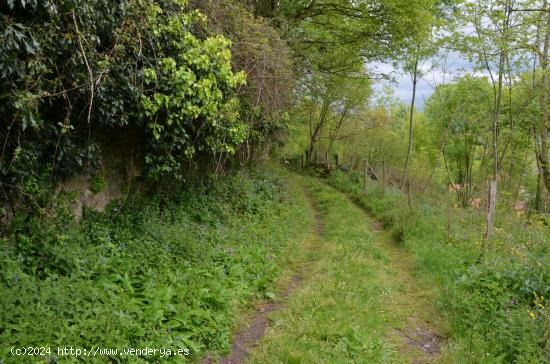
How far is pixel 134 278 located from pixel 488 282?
5.58m

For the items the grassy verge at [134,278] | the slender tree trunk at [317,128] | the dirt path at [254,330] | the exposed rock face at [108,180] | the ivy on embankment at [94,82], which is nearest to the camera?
the grassy verge at [134,278]

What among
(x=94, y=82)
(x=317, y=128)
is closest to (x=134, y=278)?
(x=94, y=82)

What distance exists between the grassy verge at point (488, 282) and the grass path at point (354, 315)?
40cm

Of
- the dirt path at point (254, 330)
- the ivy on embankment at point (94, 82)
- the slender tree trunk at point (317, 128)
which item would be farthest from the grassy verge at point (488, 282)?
the slender tree trunk at point (317, 128)

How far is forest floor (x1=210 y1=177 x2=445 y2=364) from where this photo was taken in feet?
16.3

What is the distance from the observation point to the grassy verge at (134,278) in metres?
3.95

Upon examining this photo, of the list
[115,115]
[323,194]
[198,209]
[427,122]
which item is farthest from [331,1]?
[427,122]

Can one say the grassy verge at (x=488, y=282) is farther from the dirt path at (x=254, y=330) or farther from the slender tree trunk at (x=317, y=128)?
the slender tree trunk at (x=317, y=128)

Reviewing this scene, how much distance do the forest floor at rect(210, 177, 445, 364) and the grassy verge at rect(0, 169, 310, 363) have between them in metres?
0.45

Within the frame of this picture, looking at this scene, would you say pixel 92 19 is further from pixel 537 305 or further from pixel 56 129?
pixel 537 305

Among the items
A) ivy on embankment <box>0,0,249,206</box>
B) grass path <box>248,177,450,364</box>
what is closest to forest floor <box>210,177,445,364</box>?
grass path <box>248,177,450,364</box>

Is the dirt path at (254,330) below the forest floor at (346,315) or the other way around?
A: below

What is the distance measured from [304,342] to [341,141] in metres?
25.1

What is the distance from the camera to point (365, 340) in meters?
5.21
